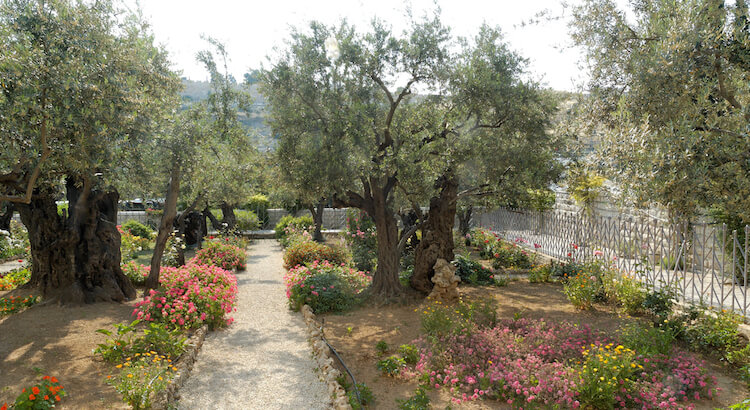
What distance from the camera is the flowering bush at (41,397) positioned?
458cm

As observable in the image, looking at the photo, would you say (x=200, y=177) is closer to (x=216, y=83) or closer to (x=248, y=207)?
(x=216, y=83)

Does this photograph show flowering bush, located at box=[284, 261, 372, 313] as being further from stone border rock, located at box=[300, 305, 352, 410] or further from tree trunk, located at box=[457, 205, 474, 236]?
tree trunk, located at box=[457, 205, 474, 236]

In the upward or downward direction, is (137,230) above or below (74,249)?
below

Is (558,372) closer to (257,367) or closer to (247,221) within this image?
(257,367)

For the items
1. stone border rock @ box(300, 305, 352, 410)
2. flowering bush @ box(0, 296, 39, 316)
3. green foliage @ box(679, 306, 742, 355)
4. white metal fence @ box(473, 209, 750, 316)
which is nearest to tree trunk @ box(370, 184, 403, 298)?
stone border rock @ box(300, 305, 352, 410)

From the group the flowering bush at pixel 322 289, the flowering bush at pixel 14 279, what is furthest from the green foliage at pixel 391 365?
the flowering bush at pixel 14 279

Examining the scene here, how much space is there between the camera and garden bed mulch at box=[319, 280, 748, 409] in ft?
18.2

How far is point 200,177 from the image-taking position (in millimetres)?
10531

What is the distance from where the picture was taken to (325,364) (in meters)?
6.47

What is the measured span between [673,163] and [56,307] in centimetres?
1087

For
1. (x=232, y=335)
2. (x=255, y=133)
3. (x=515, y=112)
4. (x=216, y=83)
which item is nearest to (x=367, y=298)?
(x=232, y=335)

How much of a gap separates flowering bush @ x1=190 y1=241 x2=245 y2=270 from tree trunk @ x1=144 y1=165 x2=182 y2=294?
3848 mm

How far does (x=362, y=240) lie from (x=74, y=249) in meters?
9.14

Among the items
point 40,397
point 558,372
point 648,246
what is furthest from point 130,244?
point 648,246
